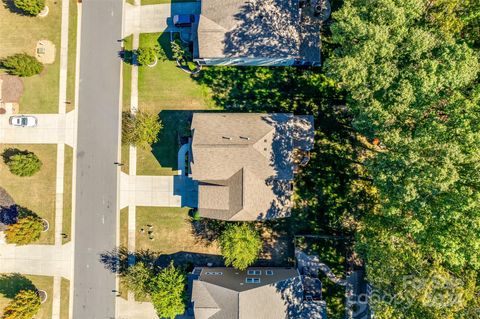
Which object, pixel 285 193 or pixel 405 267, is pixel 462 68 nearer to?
pixel 405 267

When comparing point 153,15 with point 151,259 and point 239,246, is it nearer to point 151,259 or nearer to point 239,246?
point 239,246

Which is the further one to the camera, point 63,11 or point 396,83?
point 63,11

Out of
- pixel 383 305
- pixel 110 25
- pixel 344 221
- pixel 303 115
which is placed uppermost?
pixel 110 25

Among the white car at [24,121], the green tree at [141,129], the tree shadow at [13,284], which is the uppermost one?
the white car at [24,121]

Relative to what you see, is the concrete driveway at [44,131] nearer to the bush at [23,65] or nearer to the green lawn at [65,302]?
the bush at [23,65]

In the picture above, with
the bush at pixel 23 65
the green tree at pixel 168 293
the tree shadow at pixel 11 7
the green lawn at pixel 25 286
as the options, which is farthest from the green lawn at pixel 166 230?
the tree shadow at pixel 11 7

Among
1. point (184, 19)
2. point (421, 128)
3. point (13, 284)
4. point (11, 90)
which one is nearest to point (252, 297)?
point (421, 128)

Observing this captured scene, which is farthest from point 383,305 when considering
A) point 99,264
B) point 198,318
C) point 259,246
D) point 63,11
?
point 63,11
